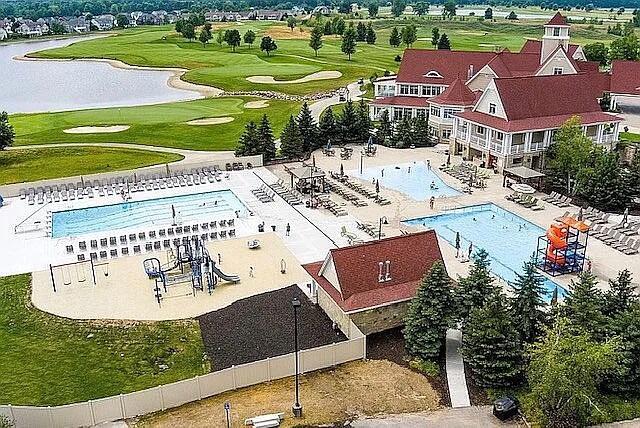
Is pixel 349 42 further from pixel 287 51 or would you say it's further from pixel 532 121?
pixel 532 121

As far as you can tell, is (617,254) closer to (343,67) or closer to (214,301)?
(214,301)

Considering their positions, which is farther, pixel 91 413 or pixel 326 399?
pixel 326 399

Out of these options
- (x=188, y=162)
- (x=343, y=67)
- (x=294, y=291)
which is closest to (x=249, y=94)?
(x=343, y=67)

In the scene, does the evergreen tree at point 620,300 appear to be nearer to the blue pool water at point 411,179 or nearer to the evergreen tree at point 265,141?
the blue pool water at point 411,179

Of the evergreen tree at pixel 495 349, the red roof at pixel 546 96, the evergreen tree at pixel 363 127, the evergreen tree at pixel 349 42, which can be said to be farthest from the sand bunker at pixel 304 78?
the evergreen tree at pixel 495 349

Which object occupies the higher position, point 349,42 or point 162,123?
point 349,42

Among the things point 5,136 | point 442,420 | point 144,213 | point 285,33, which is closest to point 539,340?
point 442,420
